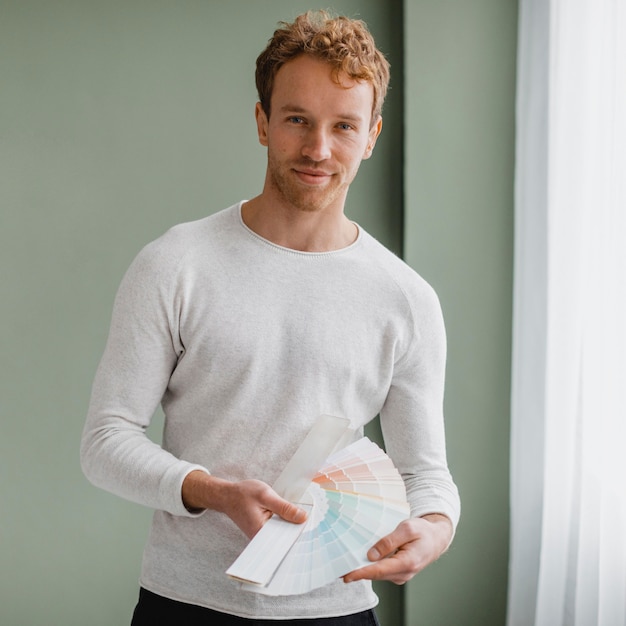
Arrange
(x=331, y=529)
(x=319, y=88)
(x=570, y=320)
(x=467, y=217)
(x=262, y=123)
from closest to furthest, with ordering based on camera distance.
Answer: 1. (x=331, y=529)
2. (x=319, y=88)
3. (x=262, y=123)
4. (x=570, y=320)
5. (x=467, y=217)

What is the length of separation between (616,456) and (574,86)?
85 centimetres

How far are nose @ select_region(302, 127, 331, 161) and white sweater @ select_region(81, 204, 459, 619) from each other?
0.17 meters

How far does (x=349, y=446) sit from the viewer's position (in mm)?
1149

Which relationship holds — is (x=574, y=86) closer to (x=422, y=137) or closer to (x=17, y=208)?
(x=422, y=137)

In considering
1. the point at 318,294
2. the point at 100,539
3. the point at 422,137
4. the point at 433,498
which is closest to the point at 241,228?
the point at 318,294

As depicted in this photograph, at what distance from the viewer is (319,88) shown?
49.3 inches

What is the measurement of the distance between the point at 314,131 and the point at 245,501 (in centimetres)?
58

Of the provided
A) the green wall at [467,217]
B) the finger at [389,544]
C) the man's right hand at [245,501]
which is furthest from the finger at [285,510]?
the green wall at [467,217]

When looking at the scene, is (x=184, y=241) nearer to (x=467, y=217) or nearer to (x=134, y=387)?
(x=134, y=387)

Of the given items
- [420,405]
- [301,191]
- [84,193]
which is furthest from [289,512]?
[84,193]

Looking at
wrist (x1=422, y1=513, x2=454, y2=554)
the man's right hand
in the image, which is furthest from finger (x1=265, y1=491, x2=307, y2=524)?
wrist (x1=422, y1=513, x2=454, y2=554)

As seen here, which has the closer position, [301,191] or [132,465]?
[132,465]

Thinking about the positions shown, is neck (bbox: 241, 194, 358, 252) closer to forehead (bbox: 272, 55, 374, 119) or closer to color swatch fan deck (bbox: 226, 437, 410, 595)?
forehead (bbox: 272, 55, 374, 119)

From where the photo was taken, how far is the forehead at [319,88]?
1.25 metres
